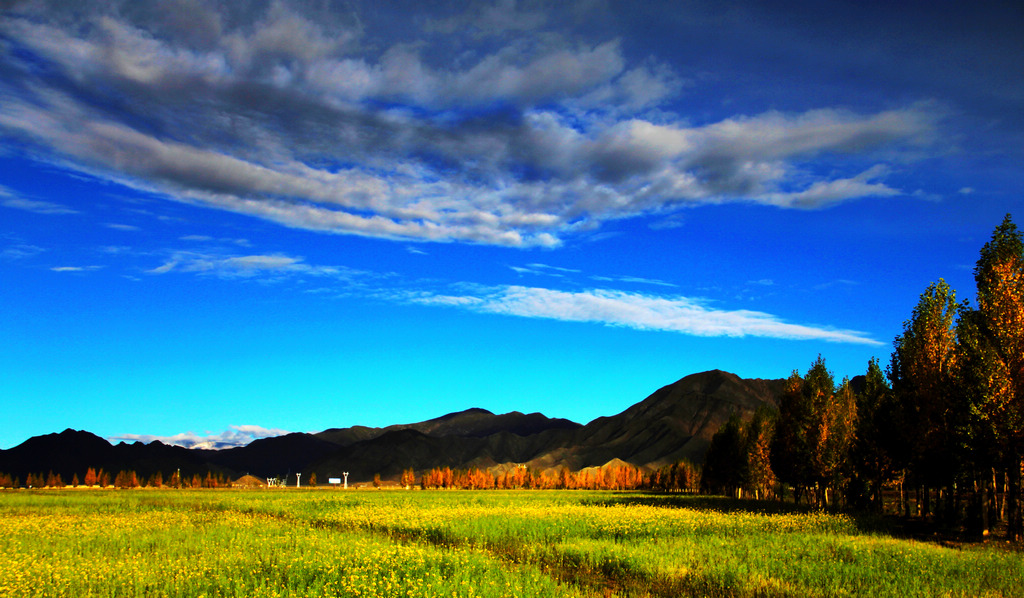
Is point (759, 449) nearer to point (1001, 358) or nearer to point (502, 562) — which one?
point (1001, 358)

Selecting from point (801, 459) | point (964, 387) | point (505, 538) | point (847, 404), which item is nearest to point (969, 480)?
point (964, 387)

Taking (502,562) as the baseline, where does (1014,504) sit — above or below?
above

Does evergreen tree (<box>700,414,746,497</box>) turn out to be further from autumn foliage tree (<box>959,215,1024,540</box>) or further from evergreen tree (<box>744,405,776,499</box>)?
autumn foliage tree (<box>959,215,1024,540</box>)

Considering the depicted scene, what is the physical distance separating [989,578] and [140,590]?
24967 mm

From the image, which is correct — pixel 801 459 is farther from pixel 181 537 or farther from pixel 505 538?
pixel 181 537

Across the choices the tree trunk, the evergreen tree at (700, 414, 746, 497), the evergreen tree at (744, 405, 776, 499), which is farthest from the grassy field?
the evergreen tree at (700, 414, 746, 497)

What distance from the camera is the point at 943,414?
3734cm

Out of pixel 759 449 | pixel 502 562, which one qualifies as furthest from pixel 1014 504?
pixel 759 449

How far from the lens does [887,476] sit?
5247cm

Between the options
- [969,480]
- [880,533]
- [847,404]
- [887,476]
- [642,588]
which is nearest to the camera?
[642,588]

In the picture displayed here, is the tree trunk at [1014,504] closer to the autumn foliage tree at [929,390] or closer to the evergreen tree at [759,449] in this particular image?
the autumn foliage tree at [929,390]

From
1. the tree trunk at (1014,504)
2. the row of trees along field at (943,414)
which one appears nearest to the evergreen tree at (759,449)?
the row of trees along field at (943,414)

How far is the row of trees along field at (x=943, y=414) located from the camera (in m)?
33.7

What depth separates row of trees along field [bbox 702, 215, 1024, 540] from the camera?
3372 cm
